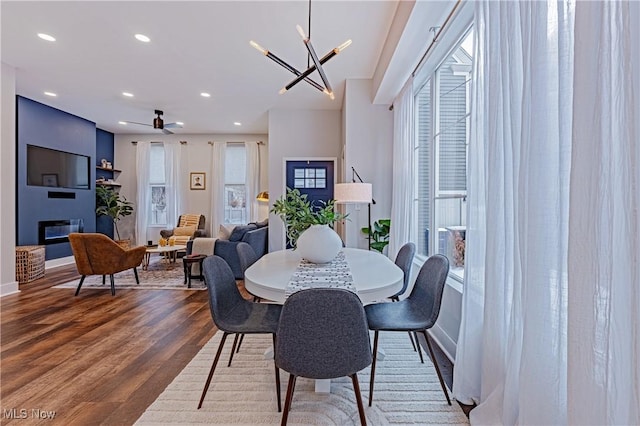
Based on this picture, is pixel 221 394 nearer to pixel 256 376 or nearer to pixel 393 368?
pixel 256 376

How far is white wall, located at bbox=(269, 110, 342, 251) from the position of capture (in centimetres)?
606

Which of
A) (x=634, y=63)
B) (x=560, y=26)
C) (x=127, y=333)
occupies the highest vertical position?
(x=560, y=26)

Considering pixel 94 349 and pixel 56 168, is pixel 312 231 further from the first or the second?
pixel 56 168

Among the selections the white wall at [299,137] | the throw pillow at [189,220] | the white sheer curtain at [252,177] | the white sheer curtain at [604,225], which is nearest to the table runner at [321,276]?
the white sheer curtain at [604,225]

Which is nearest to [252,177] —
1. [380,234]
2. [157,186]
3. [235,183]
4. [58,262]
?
[235,183]

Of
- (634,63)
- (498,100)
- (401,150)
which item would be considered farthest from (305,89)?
(634,63)

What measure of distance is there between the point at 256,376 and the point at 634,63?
92.9 inches

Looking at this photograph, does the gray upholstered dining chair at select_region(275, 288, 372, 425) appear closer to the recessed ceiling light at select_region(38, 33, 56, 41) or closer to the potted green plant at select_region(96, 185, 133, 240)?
the recessed ceiling light at select_region(38, 33, 56, 41)

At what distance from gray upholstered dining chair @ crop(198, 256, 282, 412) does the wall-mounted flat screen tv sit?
5.73m

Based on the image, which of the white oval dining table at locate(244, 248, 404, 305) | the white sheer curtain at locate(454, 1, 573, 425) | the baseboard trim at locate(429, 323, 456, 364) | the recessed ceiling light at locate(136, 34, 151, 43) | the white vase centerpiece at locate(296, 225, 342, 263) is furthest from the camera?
the recessed ceiling light at locate(136, 34, 151, 43)

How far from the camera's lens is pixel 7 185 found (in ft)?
13.8

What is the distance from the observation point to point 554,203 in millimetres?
1200

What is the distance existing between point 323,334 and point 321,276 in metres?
0.54

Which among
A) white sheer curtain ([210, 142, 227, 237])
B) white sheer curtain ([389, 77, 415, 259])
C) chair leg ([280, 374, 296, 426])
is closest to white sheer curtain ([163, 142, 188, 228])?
white sheer curtain ([210, 142, 227, 237])
